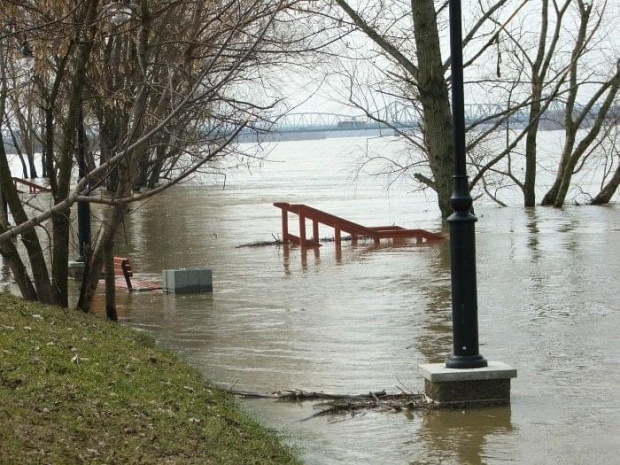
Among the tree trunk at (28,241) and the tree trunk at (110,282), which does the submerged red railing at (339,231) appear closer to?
the tree trunk at (110,282)

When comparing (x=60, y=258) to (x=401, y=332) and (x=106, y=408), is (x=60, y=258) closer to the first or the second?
(x=401, y=332)

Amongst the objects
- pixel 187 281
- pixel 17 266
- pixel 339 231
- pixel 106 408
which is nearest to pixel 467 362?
pixel 106 408

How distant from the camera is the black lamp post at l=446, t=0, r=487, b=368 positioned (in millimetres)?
8898

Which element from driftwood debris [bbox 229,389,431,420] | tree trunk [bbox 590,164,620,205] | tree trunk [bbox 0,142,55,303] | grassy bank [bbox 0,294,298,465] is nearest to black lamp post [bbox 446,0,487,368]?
driftwood debris [bbox 229,389,431,420]

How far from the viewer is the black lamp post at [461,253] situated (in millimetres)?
8898

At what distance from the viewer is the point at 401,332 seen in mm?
12656

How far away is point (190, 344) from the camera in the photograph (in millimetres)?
12086

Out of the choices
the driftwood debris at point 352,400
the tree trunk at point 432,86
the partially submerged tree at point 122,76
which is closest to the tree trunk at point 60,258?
the partially submerged tree at point 122,76

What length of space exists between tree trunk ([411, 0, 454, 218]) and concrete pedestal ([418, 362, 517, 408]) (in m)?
18.6

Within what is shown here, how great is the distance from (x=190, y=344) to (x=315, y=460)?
4684 mm

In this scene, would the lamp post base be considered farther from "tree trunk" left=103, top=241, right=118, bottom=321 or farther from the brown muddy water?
"tree trunk" left=103, top=241, right=118, bottom=321

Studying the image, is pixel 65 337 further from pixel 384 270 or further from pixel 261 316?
pixel 384 270

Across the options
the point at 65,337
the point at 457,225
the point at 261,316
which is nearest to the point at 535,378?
the point at 457,225

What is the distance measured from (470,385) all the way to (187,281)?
7.85m
